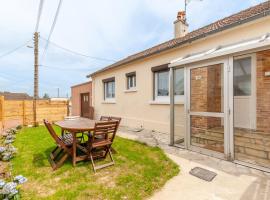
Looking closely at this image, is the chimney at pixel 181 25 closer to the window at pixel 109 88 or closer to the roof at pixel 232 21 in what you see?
the roof at pixel 232 21

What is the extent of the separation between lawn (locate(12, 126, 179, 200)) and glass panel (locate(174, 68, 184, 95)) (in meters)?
2.09

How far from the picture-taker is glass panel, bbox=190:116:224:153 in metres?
4.33

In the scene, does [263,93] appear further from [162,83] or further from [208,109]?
[162,83]

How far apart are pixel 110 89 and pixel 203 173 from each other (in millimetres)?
9553

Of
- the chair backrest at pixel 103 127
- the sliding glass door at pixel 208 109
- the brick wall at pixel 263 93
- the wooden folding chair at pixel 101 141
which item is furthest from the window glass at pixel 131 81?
the brick wall at pixel 263 93

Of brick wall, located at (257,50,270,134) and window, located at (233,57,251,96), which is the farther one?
window, located at (233,57,251,96)

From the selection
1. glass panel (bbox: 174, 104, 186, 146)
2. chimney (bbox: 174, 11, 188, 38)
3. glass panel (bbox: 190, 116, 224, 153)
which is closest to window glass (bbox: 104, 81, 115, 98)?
chimney (bbox: 174, 11, 188, 38)

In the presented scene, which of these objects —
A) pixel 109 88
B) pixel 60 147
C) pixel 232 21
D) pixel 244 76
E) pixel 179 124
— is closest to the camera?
pixel 60 147

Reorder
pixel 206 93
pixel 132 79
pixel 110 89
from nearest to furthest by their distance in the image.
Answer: pixel 206 93, pixel 132 79, pixel 110 89

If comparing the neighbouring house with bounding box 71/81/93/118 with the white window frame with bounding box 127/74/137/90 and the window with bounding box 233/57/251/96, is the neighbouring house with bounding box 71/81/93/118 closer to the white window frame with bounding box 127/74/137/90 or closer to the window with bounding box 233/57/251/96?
the white window frame with bounding box 127/74/137/90

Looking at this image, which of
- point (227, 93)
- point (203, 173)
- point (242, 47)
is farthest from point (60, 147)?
point (242, 47)

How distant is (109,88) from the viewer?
40.2 ft

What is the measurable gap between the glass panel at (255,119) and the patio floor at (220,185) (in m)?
0.62

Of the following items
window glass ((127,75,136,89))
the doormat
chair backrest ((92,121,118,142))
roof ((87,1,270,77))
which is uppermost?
roof ((87,1,270,77))
